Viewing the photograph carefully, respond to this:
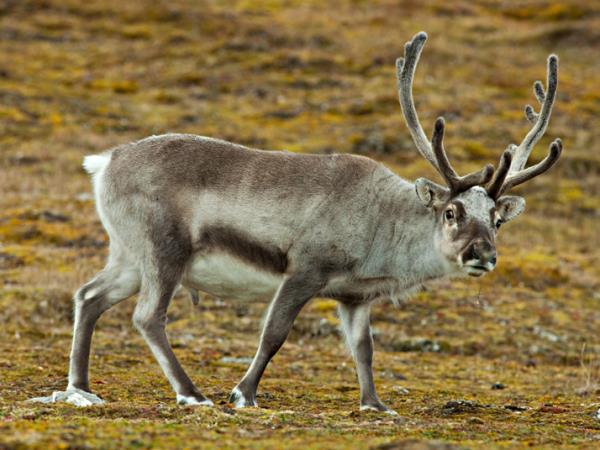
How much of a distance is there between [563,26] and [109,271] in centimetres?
4276

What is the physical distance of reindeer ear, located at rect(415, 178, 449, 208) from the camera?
9391mm

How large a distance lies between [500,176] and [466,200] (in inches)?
16.3

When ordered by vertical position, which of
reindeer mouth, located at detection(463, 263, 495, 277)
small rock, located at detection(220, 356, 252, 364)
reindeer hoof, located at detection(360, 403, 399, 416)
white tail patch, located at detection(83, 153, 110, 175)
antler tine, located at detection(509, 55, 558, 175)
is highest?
antler tine, located at detection(509, 55, 558, 175)

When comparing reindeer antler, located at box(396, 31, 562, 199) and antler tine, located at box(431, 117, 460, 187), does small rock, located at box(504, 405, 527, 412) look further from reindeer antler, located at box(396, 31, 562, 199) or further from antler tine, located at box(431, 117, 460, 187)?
antler tine, located at box(431, 117, 460, 187)

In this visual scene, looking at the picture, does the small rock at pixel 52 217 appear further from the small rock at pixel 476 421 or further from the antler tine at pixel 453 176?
the small rock at pixel 476 421

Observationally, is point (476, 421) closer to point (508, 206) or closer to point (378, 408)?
point (378, 408)

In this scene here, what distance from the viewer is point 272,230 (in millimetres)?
9375

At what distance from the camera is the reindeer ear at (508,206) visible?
30.5ft

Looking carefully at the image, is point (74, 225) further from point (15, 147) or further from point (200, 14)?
point (200, 14)

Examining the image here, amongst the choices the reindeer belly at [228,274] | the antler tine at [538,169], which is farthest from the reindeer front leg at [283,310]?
the antler tine at [538,169]

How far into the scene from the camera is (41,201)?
2003cm

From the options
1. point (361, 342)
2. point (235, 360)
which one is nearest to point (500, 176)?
point (361, 342)

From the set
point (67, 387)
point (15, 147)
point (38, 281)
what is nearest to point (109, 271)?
point (67, 387)

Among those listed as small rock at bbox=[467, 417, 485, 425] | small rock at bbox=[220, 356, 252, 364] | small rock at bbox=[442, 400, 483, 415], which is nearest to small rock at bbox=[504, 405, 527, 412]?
small rock at bbox=[442, 400, 483, 415]
